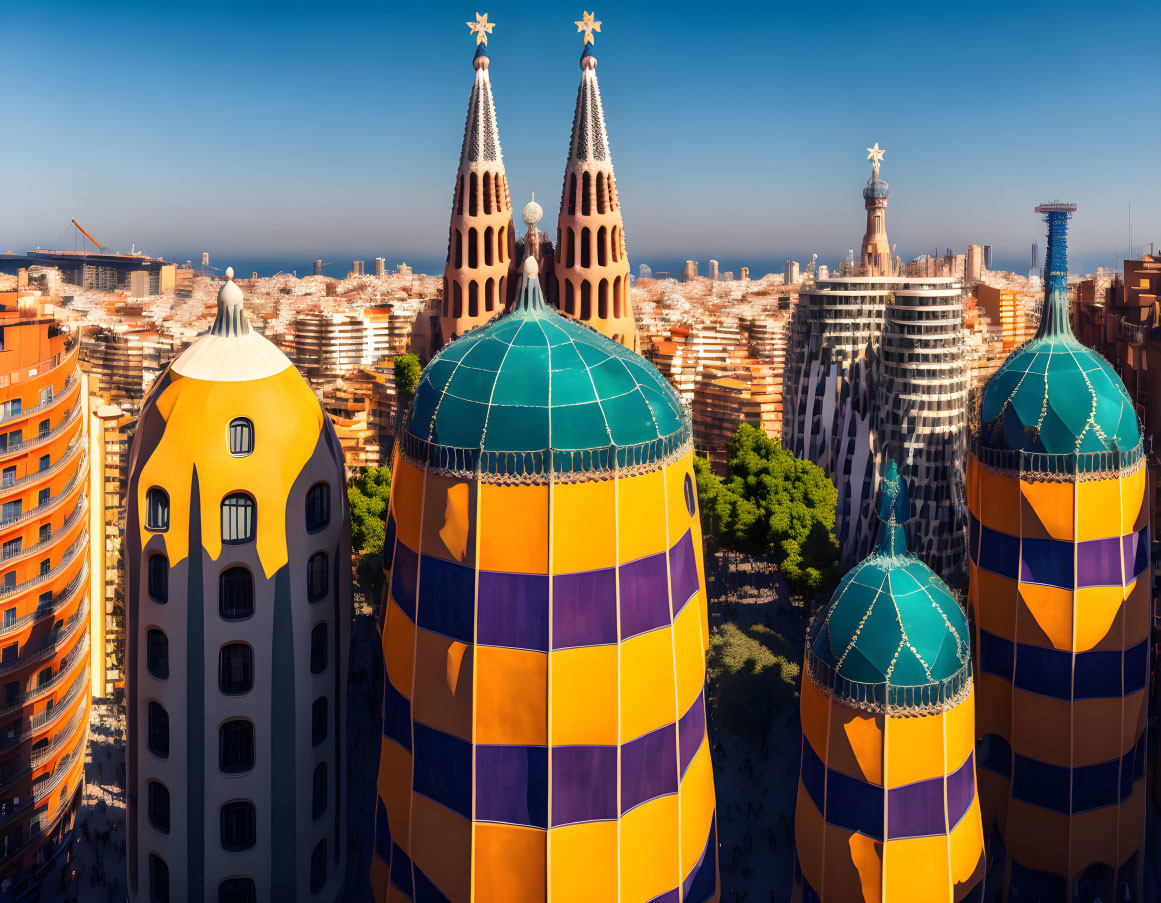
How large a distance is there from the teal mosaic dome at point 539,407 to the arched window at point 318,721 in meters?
7.08

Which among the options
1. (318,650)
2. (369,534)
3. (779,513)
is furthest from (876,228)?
(318,650)

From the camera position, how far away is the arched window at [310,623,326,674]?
21.8 metres

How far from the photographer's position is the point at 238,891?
845 inches

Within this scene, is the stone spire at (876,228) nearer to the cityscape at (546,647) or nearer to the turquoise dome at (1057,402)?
the cityscape at (546,647)

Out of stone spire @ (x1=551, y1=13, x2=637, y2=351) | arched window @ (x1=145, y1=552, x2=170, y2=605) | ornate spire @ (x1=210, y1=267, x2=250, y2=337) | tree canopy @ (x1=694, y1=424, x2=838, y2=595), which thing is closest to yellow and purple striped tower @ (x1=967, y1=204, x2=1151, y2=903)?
tree canopy @ (x1=694, y1=424, x2=838, y2=595)

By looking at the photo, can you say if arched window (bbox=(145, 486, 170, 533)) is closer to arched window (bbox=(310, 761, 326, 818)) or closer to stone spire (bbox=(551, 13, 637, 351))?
arched window (bbox=(310, 761, 326, 818))

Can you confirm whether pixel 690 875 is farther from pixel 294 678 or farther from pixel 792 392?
pixel 792 392

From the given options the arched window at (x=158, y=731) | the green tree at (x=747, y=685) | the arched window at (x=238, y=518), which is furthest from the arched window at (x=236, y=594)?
the green tree at (x=747, y=685)

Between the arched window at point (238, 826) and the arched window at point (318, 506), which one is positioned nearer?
the arched window at point (238, 826)

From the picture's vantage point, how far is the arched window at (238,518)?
2048 centimetres

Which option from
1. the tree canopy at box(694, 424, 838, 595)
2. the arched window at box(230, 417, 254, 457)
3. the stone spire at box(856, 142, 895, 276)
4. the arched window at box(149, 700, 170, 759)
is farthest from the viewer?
the stone spire at box(856, 142, 895, 276)

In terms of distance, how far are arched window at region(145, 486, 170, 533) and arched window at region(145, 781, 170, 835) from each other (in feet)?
18.6

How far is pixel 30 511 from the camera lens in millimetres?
31281

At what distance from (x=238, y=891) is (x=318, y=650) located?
A: 5.40 metres
